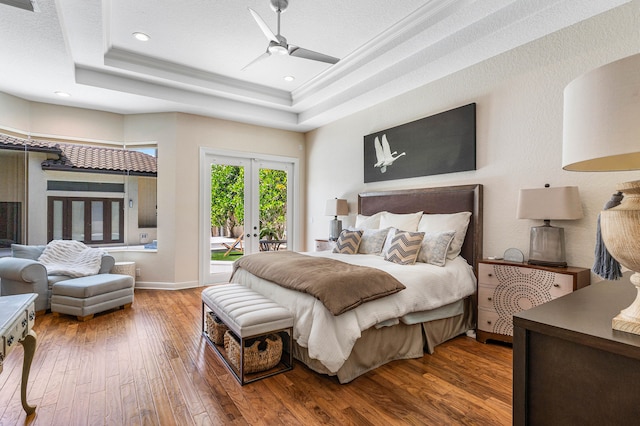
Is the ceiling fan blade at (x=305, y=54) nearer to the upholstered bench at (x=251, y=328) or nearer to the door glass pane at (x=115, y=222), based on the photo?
the upholstered bench at (x=251, y=328)

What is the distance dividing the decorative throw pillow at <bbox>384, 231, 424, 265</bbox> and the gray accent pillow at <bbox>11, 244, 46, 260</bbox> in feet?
14.2

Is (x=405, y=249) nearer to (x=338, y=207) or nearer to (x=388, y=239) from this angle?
(x=388, y=239)

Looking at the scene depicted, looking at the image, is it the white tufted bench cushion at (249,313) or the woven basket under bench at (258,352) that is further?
the woven basket under bench at (258,352)

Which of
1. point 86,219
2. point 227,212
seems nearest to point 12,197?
point 86,219

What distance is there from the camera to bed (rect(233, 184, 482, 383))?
2207 mm

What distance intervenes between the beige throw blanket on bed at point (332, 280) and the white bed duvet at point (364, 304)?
7 cm

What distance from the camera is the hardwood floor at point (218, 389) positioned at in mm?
1903

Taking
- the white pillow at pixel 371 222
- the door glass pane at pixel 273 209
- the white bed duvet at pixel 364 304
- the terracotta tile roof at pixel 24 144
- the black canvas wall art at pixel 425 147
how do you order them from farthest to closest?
the door glass pane at pixel 273 209 < the terracotta tile roof at pixel 24 144 < the white pillow at pixel 371 222 < the black canvas wall art at pixel 425 147 < the white bed duvet at pixel 364 304

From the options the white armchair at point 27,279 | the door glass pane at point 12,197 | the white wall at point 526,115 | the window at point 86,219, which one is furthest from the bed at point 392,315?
the door glass pane at point 12,197

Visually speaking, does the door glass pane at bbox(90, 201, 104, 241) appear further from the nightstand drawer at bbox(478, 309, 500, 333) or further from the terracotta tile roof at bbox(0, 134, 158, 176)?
the nightstand drawer at bbox(478, 309, 500, 333)

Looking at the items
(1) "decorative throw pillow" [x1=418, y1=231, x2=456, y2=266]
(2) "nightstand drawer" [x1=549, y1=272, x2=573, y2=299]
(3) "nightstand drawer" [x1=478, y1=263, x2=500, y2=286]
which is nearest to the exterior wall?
(1) "decorative throw pillow" [x1=418, y1=231, x2=456, y2=266]

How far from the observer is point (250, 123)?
563cm

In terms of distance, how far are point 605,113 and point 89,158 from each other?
5.98m

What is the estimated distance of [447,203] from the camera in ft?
11.9
